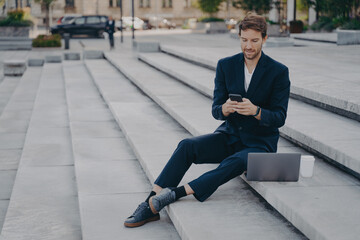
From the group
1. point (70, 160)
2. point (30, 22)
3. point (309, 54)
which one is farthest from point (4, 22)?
point (70, 160)

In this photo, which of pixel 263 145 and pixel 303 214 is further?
pixel 263 145

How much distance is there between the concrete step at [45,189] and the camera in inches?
184

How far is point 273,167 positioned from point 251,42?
99 centimetres

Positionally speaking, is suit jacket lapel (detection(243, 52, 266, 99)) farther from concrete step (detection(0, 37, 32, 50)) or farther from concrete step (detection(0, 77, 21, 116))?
concrete step (detection(0, 37, 32, 50))

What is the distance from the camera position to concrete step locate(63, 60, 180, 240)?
14.1 ft

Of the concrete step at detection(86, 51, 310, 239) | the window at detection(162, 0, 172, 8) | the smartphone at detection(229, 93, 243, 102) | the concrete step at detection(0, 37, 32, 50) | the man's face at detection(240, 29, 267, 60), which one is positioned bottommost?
the concrete step at detection(86, 51, 310, 239)

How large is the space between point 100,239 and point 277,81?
6.10 ft

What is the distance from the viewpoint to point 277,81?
450 cm

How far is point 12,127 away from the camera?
355 inches

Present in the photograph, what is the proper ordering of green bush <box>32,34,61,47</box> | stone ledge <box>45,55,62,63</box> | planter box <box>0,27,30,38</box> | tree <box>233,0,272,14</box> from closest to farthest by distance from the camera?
stone ledge <box>45,55,62,63</box>
green bush <box>32,34,61,47</box>
planter box <box>0,27,30,38</box>
tree <box>233,0,272,14</box>

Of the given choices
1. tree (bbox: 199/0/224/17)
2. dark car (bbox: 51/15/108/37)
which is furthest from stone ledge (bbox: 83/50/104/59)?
tree (bbox: 199/0/224/17)

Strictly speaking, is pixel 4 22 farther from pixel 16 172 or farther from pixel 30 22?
pixel 16 172

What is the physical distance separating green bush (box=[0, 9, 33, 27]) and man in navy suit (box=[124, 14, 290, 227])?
25.7 metres

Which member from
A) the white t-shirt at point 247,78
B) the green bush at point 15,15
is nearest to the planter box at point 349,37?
the white t-shirt at point 247,78
